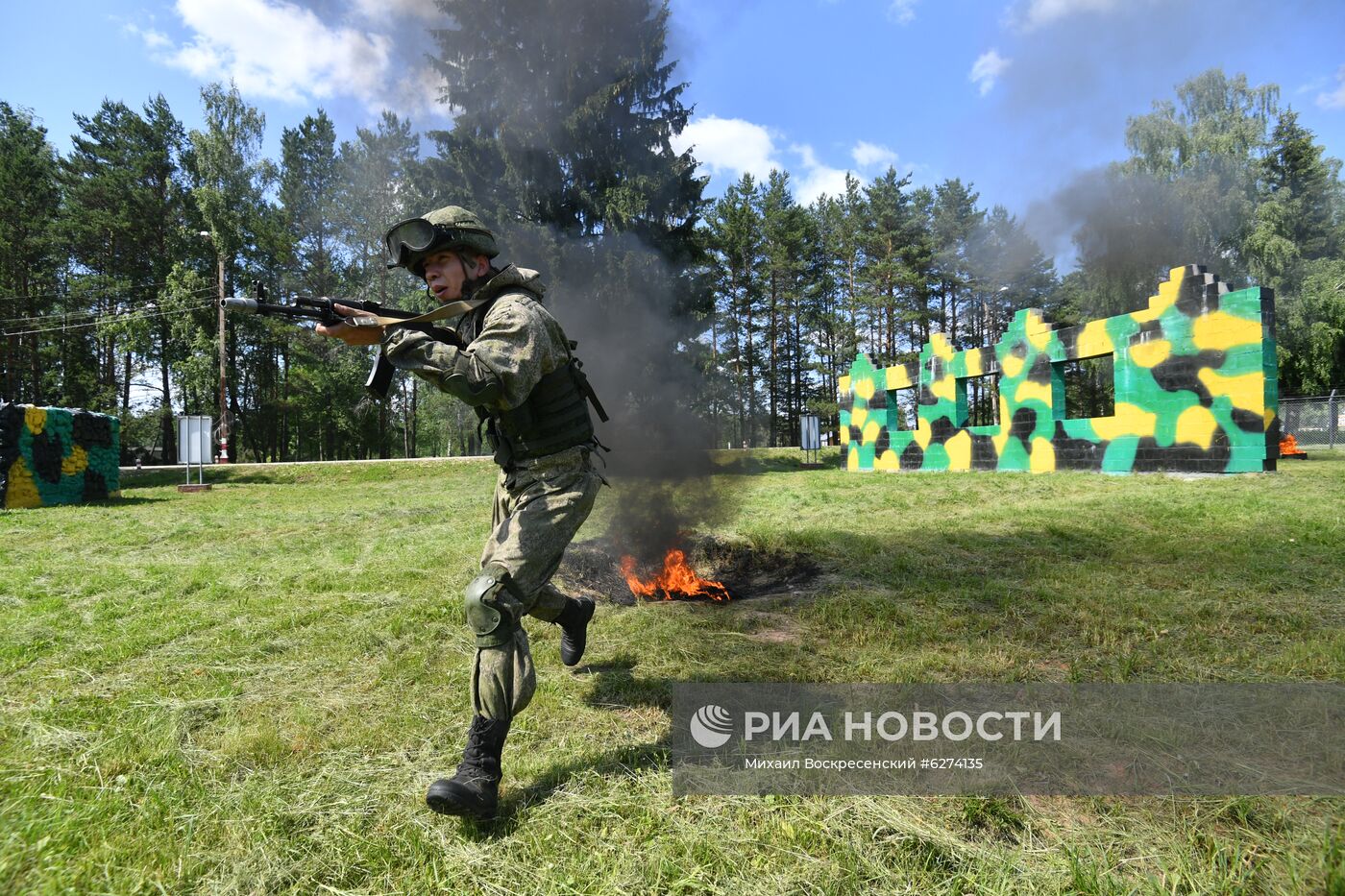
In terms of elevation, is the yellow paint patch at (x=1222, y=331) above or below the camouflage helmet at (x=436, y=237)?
above

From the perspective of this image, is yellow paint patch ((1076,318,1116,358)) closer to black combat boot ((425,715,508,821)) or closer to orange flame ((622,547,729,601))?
orange flame ((622,547,729,601))

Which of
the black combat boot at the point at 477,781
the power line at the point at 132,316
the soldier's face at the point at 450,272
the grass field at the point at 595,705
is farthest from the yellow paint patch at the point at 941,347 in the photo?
the power line at the point at 132,316

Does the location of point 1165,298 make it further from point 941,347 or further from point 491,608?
point 491,608

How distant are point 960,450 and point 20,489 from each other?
19659 mm

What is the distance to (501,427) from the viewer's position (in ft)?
8.61

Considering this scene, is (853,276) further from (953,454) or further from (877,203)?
(953,454)

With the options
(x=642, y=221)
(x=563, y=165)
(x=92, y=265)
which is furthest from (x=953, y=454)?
(x=92, y=265)

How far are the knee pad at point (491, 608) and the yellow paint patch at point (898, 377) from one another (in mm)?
16400

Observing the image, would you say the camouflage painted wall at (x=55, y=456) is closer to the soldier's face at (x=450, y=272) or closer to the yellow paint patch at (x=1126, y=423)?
the soldier's face at (x=450, y=272)

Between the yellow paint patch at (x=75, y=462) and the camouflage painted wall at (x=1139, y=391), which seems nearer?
the camouflage painted wall at (x=1139, y=391)

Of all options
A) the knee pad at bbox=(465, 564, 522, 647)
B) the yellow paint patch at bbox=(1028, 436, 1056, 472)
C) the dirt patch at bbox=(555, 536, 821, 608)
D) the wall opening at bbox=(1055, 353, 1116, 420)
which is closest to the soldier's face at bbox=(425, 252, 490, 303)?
the knee pad at bbox=(465, 564, 522, 647)

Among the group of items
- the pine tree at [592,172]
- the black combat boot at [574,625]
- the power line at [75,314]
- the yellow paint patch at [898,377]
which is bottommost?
the black combat boot at [574,625]

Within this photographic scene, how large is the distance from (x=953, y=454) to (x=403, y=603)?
46.6ft

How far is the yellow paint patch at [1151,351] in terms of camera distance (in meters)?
11.2
